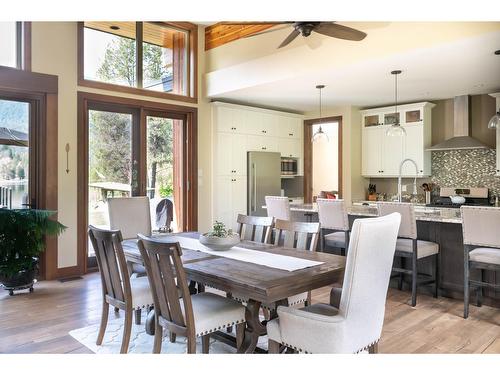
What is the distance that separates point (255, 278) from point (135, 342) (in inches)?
53.2

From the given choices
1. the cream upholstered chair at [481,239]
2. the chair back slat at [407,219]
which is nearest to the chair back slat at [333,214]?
the chair back slat at [407,219]

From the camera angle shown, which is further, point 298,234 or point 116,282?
point 298,234

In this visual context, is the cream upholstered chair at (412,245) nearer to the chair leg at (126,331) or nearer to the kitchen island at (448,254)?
the kitchen island at (448,254)

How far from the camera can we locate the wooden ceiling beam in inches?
226

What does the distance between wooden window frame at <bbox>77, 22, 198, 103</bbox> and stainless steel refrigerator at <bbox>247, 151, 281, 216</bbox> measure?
141cm

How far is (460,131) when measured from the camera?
620 cm

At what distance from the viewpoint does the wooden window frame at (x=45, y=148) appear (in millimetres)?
4734

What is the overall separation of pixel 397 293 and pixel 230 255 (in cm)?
234

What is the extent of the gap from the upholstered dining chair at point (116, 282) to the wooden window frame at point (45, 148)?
230 cm

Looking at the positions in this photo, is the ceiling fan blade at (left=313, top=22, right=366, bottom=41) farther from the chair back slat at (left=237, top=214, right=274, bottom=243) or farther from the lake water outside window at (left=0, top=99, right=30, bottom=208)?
the lake water outside window at (left=0, top=99, right=30, bottom=208)

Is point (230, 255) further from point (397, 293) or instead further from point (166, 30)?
point (166, 30)

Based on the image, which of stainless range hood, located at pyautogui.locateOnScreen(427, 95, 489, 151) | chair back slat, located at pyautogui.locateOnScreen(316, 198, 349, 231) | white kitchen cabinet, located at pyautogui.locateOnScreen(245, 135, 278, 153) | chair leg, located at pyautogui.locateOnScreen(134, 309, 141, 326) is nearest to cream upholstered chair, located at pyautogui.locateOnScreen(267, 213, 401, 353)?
chair leg, located at pyautogui.locateOnScreen(134, 309, 141, 326)

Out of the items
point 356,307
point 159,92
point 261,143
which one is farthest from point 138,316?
point 261,143

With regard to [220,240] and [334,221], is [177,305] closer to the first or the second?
[220,240]
